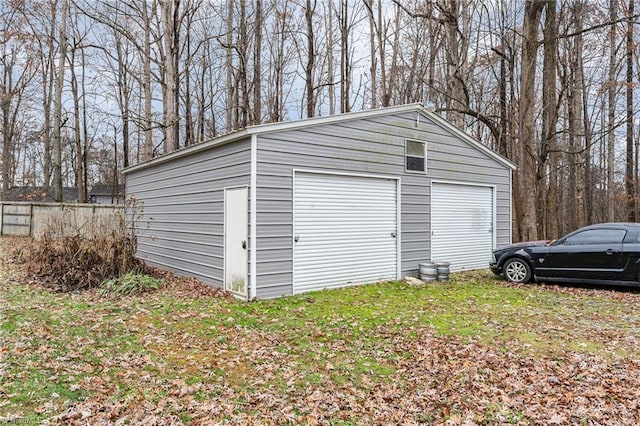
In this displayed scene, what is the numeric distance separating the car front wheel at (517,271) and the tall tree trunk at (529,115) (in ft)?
12.7

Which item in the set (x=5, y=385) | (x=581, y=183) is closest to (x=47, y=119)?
(x=5, y=385)

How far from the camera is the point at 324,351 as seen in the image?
4.47 meters

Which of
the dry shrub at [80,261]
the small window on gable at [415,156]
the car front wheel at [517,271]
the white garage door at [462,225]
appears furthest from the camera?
the white garage door at [462,225]

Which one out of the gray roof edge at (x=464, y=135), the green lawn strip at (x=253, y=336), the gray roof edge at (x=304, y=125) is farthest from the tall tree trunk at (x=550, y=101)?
the green lawn strip at (x=253, y=336)

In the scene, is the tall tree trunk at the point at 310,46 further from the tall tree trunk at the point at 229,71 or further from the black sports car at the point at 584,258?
the black sports car at the point at 584,258

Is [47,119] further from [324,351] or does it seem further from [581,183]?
[581,183]

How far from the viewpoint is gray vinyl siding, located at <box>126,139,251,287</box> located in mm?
7562

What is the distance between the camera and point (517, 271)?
8758 mm

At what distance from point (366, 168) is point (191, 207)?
395 centimetres

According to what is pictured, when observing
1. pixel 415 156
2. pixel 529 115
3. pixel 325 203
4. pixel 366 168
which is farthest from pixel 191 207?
pixel 529 115

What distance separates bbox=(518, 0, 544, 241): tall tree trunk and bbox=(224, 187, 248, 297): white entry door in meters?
9.28

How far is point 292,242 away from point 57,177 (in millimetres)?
15741

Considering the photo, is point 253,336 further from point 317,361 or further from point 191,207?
point 191,207

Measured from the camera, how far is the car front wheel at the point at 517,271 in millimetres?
8633
